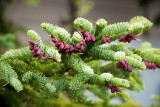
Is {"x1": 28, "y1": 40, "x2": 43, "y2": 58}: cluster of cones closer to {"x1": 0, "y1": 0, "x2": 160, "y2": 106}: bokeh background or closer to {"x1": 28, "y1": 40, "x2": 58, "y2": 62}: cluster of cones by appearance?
{"x1": 28, "y1": 40, "x2": 58, "y2": 62}: cluster of cones

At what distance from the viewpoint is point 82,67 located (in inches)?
15.6

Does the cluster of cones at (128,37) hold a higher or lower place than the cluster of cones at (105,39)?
higher

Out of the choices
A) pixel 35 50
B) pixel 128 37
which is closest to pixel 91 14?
pixel 128 37

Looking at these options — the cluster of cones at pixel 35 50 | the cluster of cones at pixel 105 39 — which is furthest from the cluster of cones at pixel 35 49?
the cluster of cones at pixel 105 39

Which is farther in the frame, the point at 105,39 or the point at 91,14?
the point at 91,14

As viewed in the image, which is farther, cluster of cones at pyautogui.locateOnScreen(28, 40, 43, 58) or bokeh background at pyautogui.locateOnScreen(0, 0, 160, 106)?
bokeh background at pyautogui.locateOnScreen(0, 0, 160, 106)

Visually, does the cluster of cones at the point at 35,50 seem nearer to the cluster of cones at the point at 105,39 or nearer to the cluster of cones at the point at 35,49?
the cluster of cones at the point at 35,49

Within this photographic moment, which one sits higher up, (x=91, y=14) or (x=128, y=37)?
(x=91, y=14)

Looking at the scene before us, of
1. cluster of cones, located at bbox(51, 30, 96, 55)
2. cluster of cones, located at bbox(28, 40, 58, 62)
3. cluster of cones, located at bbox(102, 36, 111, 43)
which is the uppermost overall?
cluster of cones, located at bbox(102, 36, 111, 43)

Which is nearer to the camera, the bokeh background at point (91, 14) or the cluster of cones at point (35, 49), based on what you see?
the cluster of cones at point (35, 49)

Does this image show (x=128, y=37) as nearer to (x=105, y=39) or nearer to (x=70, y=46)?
(x=105, y=39)

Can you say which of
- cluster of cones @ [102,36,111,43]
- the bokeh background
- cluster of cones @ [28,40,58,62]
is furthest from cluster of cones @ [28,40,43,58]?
the bokeh background

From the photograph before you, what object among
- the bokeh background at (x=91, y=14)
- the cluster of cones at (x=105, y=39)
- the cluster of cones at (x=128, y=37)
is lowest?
the cluster of cones at (x=105, y=39)

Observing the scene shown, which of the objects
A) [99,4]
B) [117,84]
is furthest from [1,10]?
[99,4]
